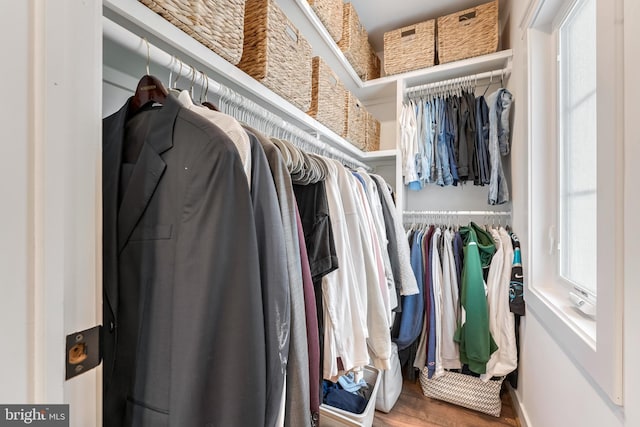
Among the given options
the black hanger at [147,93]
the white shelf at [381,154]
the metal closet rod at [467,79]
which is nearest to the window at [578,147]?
the metal closet rod at [467,79]

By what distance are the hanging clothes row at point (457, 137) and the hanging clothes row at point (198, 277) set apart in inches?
59.3

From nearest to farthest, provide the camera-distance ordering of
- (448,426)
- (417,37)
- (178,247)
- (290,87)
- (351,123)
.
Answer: (178,247) → (290,87) → (448,426) → (351,123) → (417,37)

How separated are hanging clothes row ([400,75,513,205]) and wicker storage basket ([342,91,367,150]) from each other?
12.2 inches

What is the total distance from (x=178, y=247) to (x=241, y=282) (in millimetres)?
135

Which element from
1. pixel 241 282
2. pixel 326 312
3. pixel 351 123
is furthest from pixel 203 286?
pixel 351 123

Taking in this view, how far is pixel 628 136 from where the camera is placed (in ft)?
2.02

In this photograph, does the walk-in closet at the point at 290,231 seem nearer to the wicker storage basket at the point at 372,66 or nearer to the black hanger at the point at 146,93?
the black hanger at the point at 146,93

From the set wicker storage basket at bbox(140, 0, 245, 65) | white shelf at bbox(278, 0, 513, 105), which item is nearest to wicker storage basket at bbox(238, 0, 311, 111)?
wicker storage basket at bbox(140, 0, 245, 65)

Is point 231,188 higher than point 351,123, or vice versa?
point 351,123

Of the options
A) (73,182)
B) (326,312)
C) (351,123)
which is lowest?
(326,312)

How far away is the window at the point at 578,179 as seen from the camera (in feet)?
2.14

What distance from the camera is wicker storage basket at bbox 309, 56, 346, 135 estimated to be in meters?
→ 1.36

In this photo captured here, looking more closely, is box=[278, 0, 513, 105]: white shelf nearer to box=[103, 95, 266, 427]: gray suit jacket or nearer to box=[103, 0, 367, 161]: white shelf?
box=[103, 0, 367, 161]: white shelf

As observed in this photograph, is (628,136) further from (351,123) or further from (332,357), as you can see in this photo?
(351,123)
